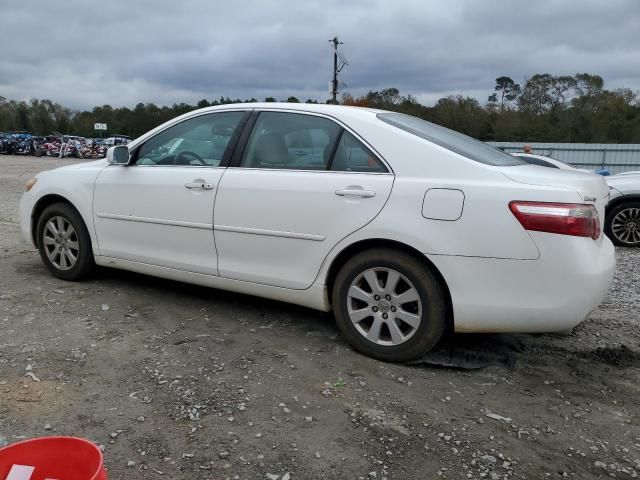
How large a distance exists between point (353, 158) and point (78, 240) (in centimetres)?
263

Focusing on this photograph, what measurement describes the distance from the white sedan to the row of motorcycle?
33.1 metres

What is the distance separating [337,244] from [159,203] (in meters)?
1.55

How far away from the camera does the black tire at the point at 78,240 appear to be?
15.9ft

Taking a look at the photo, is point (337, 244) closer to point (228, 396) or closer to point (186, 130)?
point (228, 396)

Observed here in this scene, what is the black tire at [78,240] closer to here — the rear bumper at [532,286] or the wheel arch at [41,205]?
the wheel arch at [41,205]

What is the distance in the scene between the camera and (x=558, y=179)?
3.24 meters

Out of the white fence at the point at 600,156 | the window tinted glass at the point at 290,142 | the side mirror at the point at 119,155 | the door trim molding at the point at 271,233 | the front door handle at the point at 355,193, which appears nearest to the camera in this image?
the front door handle at the point at 355,193

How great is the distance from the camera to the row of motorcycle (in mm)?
36500

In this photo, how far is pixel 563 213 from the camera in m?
3.08

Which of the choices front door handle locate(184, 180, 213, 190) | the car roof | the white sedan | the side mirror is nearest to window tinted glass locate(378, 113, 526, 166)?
the white sedan

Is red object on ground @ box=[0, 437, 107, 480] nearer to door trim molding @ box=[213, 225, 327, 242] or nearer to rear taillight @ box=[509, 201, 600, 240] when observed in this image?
door trim molding @ box=[213, 225, 327, 242]

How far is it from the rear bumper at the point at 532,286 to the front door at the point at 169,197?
1.75 meters

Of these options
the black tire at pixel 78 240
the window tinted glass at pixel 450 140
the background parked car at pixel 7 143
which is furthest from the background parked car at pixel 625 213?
the background parked car at pixel 7 143

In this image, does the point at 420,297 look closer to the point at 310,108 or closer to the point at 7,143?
the point at 310,108
